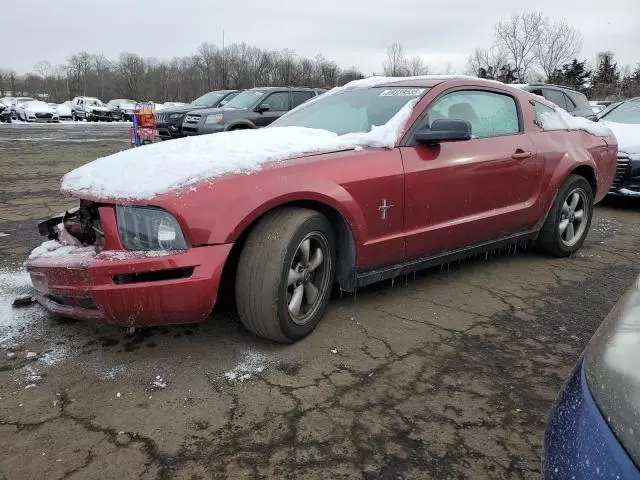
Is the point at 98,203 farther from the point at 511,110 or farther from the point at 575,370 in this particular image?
the point at 511,110

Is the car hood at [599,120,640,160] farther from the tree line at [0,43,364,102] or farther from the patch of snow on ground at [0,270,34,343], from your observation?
the tree line at [0,43,364,102]

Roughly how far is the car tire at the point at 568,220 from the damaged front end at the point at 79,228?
11.5ft

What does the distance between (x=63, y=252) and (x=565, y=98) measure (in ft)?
33.5

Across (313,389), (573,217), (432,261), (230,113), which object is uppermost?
(230,113)

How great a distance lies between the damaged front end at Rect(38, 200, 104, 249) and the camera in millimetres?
2816

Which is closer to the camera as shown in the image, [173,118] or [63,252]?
[63,252]

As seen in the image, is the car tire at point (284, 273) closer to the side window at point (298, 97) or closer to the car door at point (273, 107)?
the car door at point (273, 107)

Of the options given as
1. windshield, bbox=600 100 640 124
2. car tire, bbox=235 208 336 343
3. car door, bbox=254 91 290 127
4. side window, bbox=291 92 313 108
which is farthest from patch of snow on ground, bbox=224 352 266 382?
side window, bbox=291 92 313 108

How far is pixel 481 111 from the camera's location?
13.1 ft

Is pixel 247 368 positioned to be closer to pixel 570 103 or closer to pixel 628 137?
pixel 628 137

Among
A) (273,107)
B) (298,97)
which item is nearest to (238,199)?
(273,107)

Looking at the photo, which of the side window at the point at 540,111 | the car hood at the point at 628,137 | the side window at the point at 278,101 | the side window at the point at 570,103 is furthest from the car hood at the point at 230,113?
the side window at the point at 540,111

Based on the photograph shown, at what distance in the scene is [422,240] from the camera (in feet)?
11.3

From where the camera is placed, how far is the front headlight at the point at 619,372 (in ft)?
3.41
